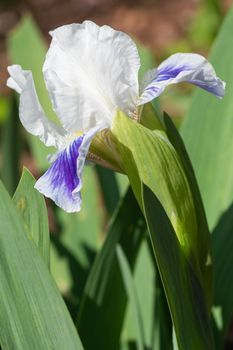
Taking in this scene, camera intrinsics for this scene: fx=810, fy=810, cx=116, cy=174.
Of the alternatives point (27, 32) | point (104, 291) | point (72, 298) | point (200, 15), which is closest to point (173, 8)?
point (200, 15)

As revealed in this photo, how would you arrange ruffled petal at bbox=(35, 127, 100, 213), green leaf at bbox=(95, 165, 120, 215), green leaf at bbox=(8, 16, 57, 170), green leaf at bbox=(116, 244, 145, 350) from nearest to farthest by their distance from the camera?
1. ruffled petal at bbox=(35, 127, 100, 213)
2. green leaf at bbox=(116, 244, 145, 350)
3. green leaf at bbox=(95, 165, 120, 215)
4. green leaf at bbox=(8, 16, 57, 170)

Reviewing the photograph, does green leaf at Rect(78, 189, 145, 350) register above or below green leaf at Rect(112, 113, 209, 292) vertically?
below

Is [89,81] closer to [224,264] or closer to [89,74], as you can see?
[89,74]

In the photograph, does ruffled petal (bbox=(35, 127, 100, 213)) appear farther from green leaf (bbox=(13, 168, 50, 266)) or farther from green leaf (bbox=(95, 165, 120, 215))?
green leaf (bbox=(95, 165, 120, 215))

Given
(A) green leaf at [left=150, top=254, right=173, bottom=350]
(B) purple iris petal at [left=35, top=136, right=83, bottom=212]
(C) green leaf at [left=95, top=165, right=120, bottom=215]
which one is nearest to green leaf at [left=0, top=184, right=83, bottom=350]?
(B) purple iris petal at [left=35, top=136, right=83, bottom=212]

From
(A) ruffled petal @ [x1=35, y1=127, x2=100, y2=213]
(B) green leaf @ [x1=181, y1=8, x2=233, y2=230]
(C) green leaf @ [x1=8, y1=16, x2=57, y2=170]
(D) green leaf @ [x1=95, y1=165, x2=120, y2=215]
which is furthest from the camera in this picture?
(C) green leaf @ [x1=8, y1=16, x2=57, y2=170]

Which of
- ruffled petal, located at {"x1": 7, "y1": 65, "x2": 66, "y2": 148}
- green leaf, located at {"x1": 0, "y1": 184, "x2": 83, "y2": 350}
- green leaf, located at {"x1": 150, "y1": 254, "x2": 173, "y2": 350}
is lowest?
green leaf, located at {"x1": 150, "y1": 254, "x2": 173, "y2": 350}

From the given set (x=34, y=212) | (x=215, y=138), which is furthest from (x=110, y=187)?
(x=34, y=212)

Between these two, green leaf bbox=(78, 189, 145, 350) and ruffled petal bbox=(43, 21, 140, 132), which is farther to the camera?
green leaf bbox=(78, 189, 145, 350)
